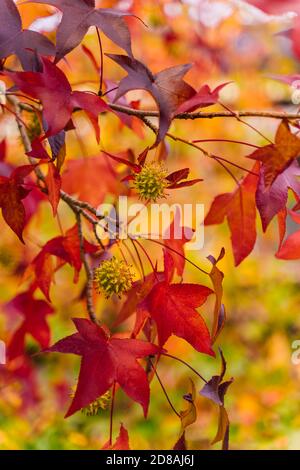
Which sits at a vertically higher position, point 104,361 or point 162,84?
point 162,84

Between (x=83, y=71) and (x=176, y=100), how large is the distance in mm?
1483

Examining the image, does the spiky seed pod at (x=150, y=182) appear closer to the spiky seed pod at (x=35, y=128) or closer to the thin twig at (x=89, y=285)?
the thin twig at (x=89, y=285)

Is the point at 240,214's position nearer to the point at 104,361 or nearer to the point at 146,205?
the point at 146,205

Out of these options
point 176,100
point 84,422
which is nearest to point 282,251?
point 176,100

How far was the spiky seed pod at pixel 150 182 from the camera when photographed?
29.1 inches

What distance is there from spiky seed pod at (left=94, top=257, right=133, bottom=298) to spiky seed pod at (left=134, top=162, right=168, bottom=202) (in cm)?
11

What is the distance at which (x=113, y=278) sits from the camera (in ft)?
2.63

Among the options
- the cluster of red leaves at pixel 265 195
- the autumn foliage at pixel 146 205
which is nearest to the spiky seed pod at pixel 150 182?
the autumn foliage at pixel 146 205

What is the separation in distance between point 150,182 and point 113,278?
0.45 feet

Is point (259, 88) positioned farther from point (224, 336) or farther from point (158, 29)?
point (224, 336)

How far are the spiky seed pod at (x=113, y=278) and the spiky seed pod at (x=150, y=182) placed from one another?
0.11 m

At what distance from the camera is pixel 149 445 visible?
1.55 m

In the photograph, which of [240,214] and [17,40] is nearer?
[17,40]

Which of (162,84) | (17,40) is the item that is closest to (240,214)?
(162,84)
